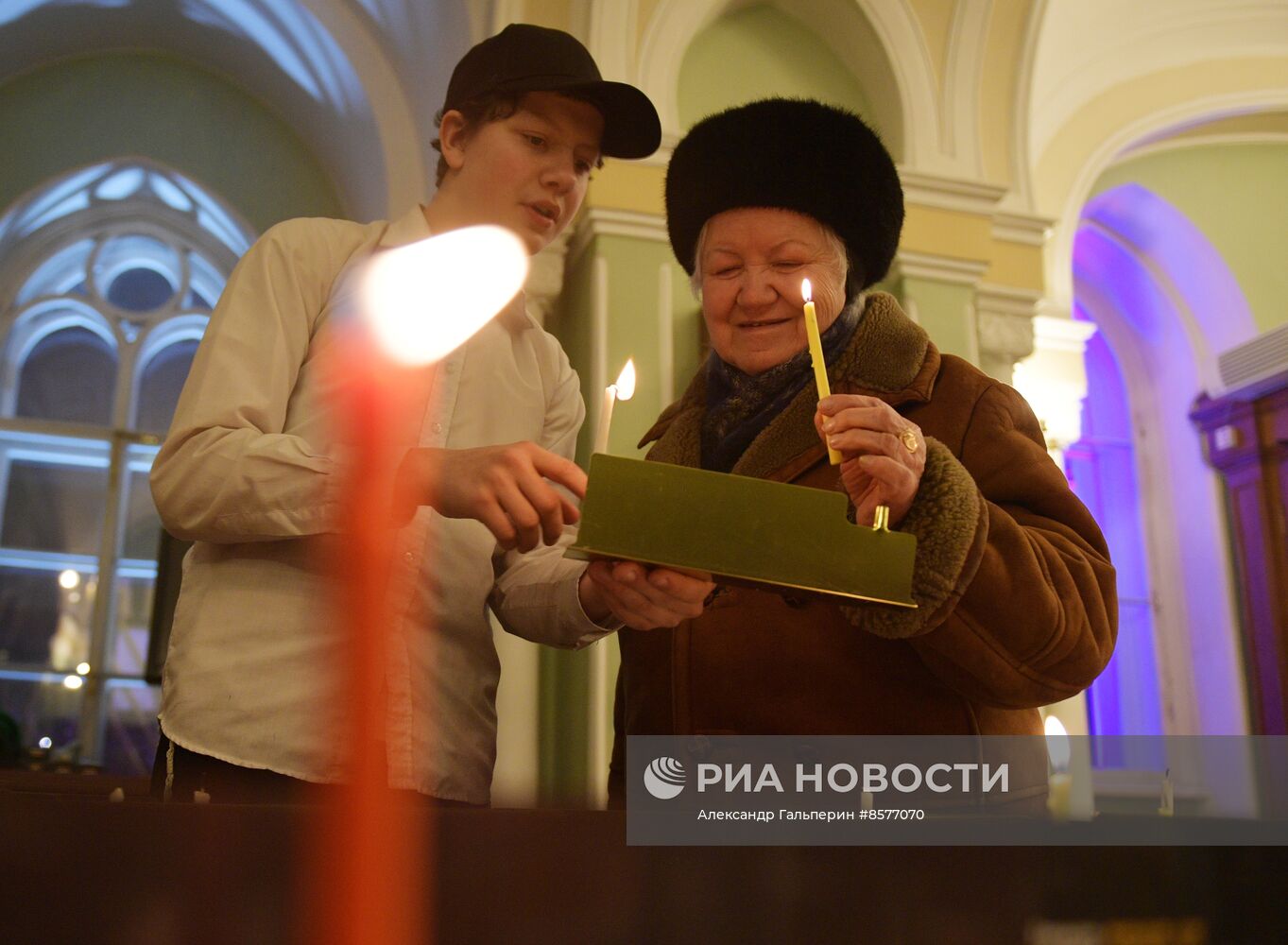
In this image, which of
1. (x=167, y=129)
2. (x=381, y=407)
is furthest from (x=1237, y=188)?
(x=381, y=407)

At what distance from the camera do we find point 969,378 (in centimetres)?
181

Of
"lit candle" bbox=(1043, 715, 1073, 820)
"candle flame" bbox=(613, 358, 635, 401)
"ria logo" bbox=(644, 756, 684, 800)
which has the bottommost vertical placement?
"ria logo" bbox=(644, 756, 684, 800)

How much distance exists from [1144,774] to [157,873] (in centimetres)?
624

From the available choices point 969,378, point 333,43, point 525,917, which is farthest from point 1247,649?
point 525,917

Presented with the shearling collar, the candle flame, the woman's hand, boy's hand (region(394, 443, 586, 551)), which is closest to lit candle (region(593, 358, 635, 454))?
the candle flame

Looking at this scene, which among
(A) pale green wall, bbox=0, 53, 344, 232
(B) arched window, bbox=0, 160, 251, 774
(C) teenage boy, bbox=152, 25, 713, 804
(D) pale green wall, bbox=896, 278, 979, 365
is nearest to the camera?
(C) teenage boy, bbox=152, 25, 713, 804

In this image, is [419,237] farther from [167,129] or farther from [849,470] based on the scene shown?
[167,129]

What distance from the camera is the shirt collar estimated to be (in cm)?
193

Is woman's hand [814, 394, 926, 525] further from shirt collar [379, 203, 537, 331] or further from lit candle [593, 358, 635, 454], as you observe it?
shirt collar [379, 203, 537, 331]

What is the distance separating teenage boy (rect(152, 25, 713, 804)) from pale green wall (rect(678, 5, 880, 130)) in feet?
8.96

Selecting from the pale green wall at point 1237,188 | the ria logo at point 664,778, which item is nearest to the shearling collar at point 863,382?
the ria logo at point 664,778

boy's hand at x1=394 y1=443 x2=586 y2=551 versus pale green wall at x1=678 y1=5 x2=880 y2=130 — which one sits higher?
pale green wall at x1=678 y1=5 x2=880 y2=130

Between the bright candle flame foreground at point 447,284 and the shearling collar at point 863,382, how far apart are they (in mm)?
428

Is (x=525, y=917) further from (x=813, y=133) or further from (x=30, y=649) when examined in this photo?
(x=30, y=649)
